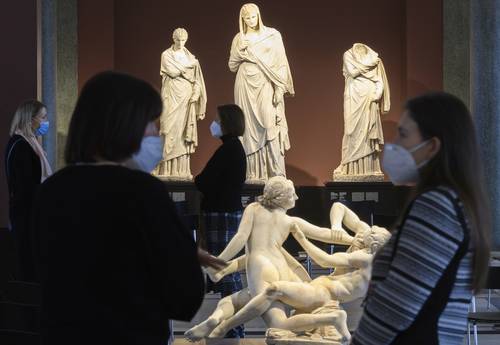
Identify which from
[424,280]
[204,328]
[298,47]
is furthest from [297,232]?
[298,47]

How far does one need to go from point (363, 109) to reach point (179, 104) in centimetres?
232

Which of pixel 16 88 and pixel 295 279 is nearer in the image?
pixel 295 279

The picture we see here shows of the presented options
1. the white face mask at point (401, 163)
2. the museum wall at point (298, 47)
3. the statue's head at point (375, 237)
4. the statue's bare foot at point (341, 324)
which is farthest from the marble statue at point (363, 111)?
the white face mask at point (401, 163)

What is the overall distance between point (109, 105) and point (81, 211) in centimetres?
27

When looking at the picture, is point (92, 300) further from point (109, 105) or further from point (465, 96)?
A: point (465, 96)

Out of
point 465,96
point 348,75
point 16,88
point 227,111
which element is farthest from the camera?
point 465,96

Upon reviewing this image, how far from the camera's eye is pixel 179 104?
43.6 ft

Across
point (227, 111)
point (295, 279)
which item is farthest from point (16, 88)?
point (295, 279)

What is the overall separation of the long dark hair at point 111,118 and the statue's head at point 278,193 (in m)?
3.65

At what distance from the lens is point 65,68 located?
1466 centimetres

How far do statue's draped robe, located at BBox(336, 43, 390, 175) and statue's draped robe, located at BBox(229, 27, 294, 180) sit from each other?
82 centimetres

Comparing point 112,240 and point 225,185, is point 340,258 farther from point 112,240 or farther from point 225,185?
point 112,240

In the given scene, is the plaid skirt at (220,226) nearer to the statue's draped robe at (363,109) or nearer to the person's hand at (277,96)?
the person's hand at (277,96)

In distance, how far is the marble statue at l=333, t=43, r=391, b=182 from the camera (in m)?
13.0
